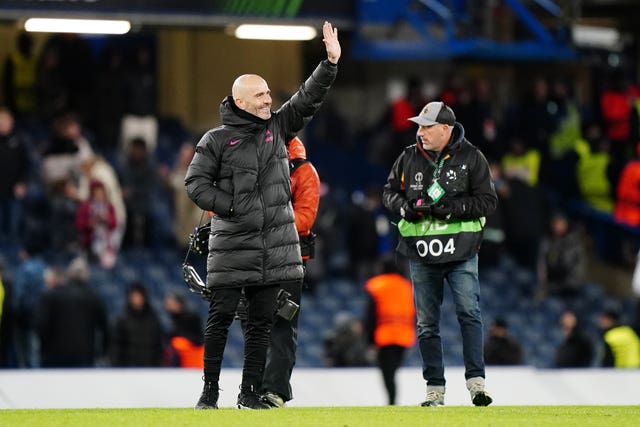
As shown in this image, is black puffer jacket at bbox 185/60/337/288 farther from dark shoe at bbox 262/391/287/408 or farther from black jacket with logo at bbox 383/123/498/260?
black jacket with logo at bbox 383/123/498/260

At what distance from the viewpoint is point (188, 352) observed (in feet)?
58.8

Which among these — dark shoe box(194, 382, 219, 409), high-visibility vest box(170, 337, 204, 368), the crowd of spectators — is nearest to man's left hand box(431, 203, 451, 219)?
dark shoe box(194, 382, 219, 409)

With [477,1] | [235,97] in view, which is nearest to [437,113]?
[235,97]

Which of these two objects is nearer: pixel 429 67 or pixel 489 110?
pixel 489 110

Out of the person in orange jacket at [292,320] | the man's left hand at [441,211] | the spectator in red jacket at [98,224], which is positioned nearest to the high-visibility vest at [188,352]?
the spectator in red jacket at [98,224]

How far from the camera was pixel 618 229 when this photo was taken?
2491 centimetres

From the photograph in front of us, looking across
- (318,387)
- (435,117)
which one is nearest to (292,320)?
(435,117)

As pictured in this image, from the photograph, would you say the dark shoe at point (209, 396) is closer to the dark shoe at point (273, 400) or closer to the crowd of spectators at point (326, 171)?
the dark shoe at point (273, 400)

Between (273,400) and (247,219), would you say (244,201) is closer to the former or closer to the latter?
(247,219)

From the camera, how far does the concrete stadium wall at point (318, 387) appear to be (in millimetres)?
15102

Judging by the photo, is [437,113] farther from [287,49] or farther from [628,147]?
[287,49]

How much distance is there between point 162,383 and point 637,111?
11180 millimetres

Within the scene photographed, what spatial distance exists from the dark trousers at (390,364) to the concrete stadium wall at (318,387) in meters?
0.21

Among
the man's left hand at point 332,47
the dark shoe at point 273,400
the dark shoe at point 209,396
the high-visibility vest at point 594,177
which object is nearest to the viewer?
the dark shoe at point 209,396
